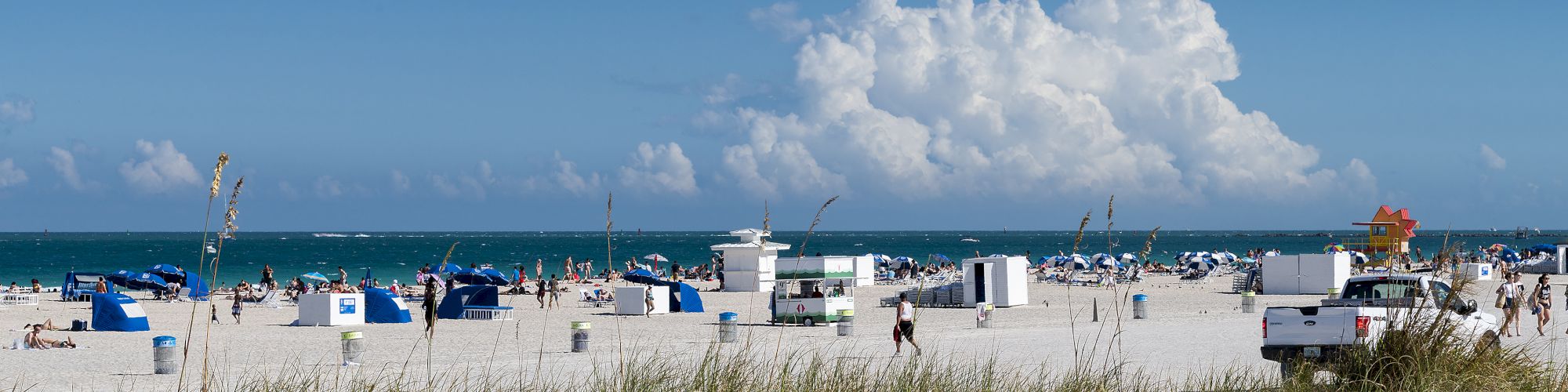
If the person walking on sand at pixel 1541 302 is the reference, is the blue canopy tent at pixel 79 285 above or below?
Result: below

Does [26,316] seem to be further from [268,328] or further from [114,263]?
[114,263]

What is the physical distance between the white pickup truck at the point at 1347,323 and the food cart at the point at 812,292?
1195cm

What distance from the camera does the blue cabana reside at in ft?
86.1

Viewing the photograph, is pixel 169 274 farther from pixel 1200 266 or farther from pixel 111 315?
pixel 1200 266

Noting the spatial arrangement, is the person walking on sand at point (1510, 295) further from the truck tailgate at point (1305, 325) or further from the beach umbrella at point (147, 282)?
the beach umbrella at point (147, 282)

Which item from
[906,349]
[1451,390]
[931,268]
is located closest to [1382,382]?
[1451,390]

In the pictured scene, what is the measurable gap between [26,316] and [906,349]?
22162mm

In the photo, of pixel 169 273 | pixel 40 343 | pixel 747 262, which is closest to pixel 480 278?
pixel 747 262

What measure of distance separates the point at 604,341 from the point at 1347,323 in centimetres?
1189

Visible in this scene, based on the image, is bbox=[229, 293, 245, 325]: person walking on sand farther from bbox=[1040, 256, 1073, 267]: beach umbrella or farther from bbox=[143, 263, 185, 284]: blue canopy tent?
bbox=[1040, 256, 1073, 267]: beach umbrella

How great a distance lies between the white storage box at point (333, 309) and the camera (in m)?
24.3

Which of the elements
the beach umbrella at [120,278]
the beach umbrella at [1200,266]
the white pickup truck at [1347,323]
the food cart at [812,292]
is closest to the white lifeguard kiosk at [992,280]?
the food cart at [812,292]

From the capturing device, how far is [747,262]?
37594 millimetres

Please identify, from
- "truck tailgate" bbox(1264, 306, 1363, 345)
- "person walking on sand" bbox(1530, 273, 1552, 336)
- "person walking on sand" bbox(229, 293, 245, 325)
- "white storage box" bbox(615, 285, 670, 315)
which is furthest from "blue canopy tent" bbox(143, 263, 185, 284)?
"truck tailgate" bbox(1264, 306, 1363, 345)
